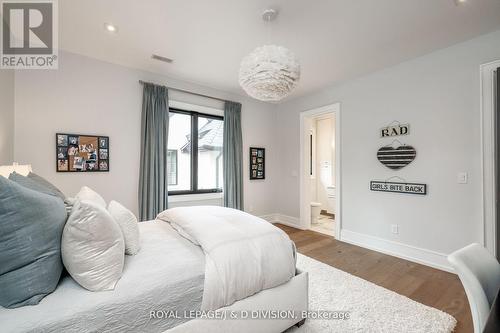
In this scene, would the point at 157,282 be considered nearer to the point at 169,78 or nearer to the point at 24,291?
the point at 24,291

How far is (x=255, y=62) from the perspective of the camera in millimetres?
1783

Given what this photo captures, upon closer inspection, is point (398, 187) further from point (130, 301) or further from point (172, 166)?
point (172, 166)

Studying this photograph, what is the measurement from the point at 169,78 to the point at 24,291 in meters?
3.43

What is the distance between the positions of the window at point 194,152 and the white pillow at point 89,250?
2749mm

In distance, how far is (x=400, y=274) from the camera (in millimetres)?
2666

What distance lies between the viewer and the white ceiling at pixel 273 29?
6.84 feet

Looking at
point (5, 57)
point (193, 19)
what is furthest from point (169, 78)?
point (5, 57)

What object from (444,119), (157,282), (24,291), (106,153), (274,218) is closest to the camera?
(24,291)

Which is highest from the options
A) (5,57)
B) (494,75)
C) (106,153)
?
(5,57)

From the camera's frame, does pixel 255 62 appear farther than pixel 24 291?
Yes

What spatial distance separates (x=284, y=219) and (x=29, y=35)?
4863 mm

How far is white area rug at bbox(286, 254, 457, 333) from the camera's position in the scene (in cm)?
176

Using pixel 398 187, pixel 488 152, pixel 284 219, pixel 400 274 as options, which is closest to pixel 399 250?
pixel 400 274

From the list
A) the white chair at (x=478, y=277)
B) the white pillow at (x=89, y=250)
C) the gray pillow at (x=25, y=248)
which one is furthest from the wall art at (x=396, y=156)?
the gray pillow at (x=25, y=248)
